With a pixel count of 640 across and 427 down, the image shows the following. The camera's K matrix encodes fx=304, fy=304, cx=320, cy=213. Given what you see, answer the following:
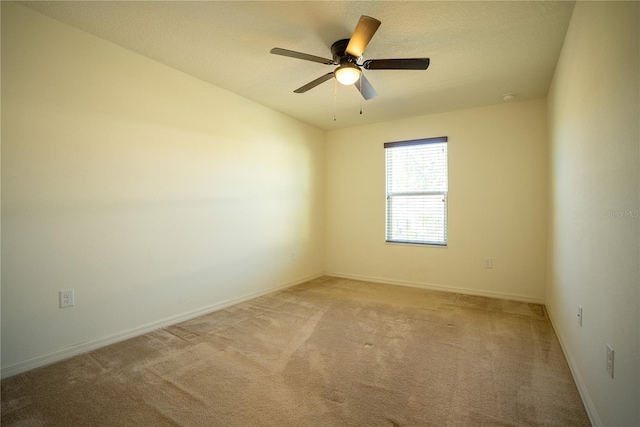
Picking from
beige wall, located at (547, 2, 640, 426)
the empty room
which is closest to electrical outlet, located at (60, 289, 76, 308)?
the empty room

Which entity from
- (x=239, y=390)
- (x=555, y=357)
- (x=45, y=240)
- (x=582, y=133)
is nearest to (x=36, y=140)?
(x=45, y=240)

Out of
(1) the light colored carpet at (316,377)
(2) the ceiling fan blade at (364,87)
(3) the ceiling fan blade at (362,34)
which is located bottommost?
(1) the light colored carpet at (316,377)

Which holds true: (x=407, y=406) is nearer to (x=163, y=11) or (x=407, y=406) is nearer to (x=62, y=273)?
(x=62, y=273)

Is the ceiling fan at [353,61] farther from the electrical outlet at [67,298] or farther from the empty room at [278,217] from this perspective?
the electrical outlet at [67,298]

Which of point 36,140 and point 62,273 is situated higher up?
point 36,140

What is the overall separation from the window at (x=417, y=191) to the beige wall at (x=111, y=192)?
1963mm

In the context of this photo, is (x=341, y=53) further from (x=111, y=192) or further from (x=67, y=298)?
(x=67, y=298)

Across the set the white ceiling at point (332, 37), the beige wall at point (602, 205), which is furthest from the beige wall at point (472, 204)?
the beige wall at point (602, 205)

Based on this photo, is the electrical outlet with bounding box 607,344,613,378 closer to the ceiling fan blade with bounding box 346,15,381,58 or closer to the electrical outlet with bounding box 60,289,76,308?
the ceiling fan blade with bounding box 346,15,381,58

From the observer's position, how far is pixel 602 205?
149 centimetres

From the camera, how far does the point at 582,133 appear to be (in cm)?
187

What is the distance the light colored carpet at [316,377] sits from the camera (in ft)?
5.31

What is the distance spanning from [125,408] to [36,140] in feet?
6.14

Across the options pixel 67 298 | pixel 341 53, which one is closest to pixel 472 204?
pixel 341 53
